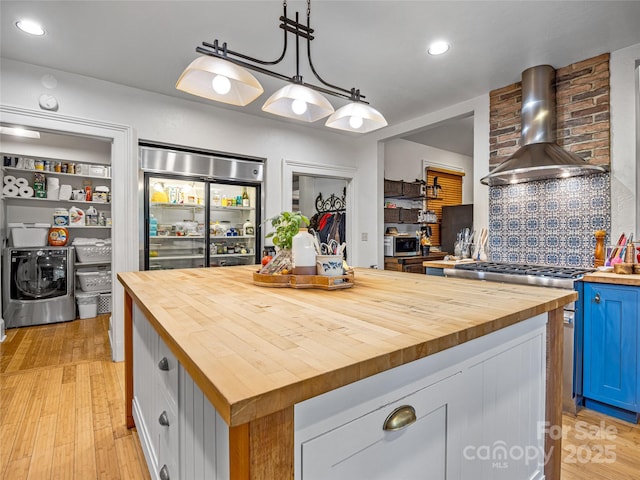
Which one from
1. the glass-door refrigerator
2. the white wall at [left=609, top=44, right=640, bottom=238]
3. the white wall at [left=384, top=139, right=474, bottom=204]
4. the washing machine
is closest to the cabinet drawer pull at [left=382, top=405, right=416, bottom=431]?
the white wall at [left=609, top=44, right=640, bottom=238]

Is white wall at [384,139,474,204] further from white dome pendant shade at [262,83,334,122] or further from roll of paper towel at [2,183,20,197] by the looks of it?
roll of paper towel at [2,183,20,197]

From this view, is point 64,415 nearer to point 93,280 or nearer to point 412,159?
point 93,280

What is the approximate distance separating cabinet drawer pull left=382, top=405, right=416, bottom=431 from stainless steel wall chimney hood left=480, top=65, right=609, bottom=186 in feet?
7.86

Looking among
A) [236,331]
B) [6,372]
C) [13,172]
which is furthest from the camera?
[13,172]

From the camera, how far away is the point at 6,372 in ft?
9.02

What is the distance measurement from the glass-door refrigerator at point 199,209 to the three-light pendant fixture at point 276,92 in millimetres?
2025

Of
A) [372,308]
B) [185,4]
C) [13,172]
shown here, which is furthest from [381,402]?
[13,172]

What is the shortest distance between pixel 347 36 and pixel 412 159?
3.41 meters

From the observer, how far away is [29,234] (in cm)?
425

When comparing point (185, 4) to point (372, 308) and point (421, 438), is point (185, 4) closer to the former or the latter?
point (372, 308)

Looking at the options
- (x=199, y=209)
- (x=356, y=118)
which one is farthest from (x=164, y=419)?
(x=199, y=209)

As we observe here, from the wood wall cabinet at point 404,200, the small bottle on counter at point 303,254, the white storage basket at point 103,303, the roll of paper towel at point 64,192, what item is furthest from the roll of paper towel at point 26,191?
the wood wall cabinet at point 404,200

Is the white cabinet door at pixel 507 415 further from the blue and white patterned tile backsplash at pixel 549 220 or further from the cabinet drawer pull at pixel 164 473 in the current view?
the blue and white patterned tile backsplash at pixel 549 220

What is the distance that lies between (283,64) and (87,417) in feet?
9.49
